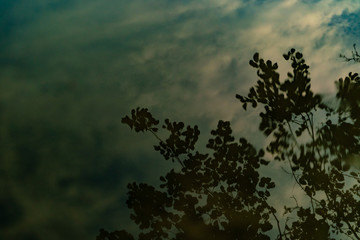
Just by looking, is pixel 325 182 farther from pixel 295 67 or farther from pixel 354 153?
pixel 295 67

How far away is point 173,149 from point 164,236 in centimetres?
181

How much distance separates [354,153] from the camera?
5566 mm

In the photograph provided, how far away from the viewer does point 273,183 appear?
20.1ft

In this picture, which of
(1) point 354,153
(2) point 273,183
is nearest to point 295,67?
(1) point 354,153

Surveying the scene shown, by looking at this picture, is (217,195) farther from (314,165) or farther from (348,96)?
(348,96)

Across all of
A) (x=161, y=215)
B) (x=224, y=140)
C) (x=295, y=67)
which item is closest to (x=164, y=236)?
(x=161, y=215)

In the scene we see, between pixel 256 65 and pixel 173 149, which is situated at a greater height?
pixel 256 65

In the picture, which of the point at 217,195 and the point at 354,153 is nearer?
the point at 354,153

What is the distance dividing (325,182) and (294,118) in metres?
1.60

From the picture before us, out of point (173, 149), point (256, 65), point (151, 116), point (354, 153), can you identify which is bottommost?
point (354, 153)

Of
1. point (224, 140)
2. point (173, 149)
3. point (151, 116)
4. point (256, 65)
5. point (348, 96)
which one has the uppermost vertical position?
point (151, 116)

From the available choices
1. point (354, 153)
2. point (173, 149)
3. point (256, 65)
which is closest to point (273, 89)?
point (256, 65)

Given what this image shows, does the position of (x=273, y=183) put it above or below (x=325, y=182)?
above

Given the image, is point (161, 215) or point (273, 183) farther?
point (273, 183)
